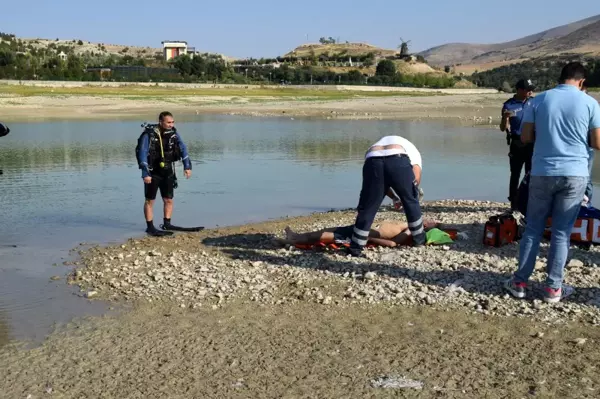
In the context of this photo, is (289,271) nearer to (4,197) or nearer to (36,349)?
(36,349)

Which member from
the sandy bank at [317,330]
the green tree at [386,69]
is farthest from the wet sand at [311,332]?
the green tree at [386,69]

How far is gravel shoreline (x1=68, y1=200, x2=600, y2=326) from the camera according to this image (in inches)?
248

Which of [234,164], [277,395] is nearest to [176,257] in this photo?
[277,395]

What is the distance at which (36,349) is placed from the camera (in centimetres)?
546

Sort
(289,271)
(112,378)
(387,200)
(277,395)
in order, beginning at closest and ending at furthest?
(277,395) < (112,378) < (289,271) < (387,200)

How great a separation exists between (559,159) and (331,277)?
2.56m

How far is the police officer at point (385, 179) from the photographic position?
23.6ft

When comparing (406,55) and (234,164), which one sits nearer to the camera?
(234,164)

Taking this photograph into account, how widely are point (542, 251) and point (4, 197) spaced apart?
384 inches

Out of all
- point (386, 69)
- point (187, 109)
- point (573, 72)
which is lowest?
point (187, 109)

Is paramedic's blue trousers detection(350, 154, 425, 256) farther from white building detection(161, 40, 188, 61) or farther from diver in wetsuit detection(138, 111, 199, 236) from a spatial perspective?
white building detection(161, 40, 188, 61)

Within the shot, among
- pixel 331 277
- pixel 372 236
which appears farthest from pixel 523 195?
pixel 331 277

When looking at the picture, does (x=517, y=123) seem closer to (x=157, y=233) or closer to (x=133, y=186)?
(x=157, y=233)

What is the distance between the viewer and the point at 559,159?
5.83m
